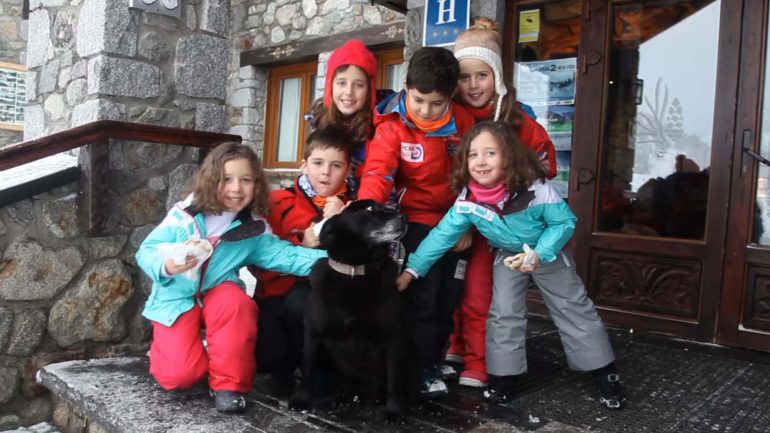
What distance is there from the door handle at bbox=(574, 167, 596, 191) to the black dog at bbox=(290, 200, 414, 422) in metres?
2.47

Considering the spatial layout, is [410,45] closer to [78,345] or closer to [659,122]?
[659,122]

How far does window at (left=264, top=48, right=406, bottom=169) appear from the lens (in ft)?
28.0

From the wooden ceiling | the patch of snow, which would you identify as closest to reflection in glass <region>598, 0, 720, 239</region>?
the wooden ceiling

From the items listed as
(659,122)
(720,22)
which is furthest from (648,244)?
(720,22)

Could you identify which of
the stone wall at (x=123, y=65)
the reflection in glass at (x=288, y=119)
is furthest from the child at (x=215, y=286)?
the reflection in glass at (x=288, y=119)

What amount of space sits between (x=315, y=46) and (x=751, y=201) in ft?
17.9

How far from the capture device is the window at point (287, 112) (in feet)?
28.0

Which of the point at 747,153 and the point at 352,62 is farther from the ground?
the point at 352,62

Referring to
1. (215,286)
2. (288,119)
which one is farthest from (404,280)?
(288,119)

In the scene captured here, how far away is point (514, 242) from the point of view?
9.12 ft

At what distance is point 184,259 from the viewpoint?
240 cm

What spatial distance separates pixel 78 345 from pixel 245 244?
4.64 ft

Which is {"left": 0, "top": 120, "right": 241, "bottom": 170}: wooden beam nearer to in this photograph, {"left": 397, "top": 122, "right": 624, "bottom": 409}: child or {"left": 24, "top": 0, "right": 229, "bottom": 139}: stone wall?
{"left": 24, "top": 0, "right": 229, "bottom": 139}: stone wall

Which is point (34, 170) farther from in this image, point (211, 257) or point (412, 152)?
point (412, 152)
